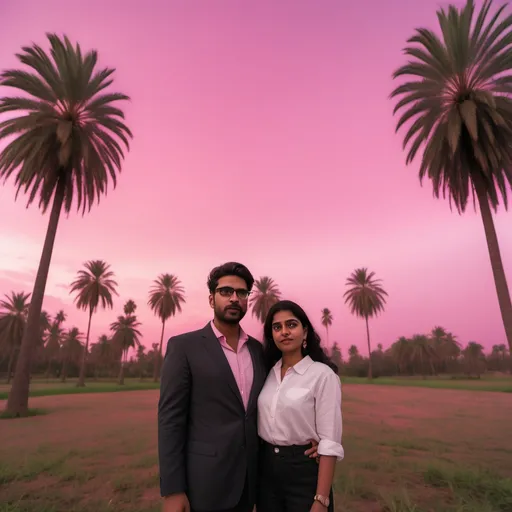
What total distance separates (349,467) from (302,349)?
5.83 meters

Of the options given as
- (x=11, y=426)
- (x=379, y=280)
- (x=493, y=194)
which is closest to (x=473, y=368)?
(x=379, y=280)

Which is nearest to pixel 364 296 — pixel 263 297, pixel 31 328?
pixel 263 297

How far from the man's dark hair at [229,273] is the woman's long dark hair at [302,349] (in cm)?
34

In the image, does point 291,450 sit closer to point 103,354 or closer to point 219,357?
point 219,357

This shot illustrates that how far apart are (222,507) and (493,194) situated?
19203 millimetres

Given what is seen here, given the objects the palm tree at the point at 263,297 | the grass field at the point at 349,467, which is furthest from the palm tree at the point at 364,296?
the grass field at the point at 349,467

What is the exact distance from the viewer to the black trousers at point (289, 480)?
2678mm

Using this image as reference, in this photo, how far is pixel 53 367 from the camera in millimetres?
81688

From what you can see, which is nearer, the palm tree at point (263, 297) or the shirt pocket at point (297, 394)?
the shirt pocket at point (297, 394)

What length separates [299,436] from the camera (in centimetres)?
272

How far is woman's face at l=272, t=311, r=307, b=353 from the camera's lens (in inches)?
119

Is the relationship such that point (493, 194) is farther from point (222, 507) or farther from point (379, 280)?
point (379, 280)

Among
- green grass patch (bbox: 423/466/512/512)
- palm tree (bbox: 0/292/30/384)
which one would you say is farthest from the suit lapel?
palm tree (bbox: 0/292/30/384)

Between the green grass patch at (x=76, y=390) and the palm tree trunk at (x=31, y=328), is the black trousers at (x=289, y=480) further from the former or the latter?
the green grass patch at (x=76, y=390)
